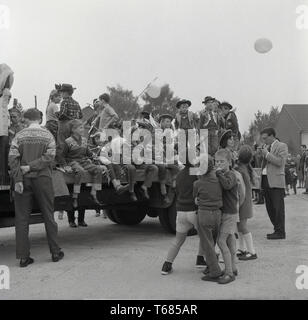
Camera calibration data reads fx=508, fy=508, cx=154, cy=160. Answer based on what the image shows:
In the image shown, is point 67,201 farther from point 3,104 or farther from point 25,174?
point 3,104

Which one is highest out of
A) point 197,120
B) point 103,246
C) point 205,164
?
point 197,120

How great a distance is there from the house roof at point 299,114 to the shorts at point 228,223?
157 ft

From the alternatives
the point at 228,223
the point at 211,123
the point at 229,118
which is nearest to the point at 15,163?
the point at 228,223

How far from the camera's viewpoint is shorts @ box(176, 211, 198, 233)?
5945mm

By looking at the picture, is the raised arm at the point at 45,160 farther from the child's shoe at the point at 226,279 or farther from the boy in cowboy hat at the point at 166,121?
the boy in cowboy hat at the point at 166,121

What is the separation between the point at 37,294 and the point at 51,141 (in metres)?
2.21

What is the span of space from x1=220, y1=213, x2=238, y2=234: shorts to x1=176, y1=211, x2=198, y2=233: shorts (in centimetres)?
32

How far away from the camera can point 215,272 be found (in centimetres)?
565

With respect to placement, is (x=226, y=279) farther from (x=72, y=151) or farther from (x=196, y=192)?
(x=72, y=151)

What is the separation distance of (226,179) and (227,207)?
34cm

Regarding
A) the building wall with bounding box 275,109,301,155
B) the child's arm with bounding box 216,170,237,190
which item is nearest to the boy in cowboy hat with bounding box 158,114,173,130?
the child's arm with bounding box 216,170,237,190

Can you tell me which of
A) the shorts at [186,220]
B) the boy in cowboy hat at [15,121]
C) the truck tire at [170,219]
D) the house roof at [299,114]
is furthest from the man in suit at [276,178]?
the house roof at [299,114]
